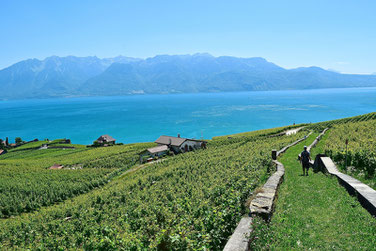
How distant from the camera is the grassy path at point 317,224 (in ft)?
21.9

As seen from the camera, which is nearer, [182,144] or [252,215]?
[252,215]

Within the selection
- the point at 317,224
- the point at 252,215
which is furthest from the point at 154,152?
the point at 317,224

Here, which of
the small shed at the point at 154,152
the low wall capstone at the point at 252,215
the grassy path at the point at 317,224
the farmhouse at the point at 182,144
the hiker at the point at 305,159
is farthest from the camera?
the farmhouse at the point at 182,144

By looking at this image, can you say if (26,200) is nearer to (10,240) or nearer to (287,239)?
(10,240)

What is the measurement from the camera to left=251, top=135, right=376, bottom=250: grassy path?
668 centimetres

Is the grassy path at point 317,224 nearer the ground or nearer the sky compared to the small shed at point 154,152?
nearer the sky

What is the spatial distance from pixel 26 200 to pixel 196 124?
132708mm

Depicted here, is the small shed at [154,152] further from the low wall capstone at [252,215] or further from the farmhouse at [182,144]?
the low wall capstone at [252,215]

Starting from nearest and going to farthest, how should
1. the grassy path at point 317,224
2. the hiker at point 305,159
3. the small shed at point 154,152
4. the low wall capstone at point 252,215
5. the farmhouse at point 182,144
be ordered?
the low wall capstone at point 252,215 → the grassy path at point 317,224 → the hiker at point 305,159 → the small shed at point 154,152 → the farmhouse at point 182,144

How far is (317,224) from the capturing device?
26.0 feet

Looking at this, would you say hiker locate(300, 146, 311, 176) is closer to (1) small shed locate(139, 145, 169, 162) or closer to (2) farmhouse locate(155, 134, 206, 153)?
(1) small shed locate(139, 145, 169, 162)

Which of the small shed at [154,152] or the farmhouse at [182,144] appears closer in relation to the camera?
the small shed at [154,152]

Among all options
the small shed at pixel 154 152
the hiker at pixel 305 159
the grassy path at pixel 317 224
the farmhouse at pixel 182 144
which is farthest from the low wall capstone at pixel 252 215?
the farmhouse at pixel 182 144

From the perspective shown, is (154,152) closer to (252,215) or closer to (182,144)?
(182,144)
